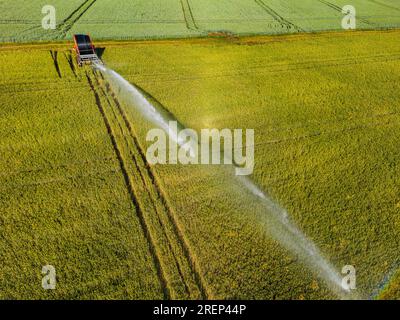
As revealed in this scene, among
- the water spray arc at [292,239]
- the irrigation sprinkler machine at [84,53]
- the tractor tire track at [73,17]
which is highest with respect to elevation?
the tractor tire track at [73,17]

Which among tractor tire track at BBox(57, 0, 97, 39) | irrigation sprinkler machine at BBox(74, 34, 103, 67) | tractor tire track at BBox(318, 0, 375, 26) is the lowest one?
irrigation sprinkler machine at BBox(74, 34, 103, 67)

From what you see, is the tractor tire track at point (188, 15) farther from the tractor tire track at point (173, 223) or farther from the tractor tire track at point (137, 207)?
the tractor tire track at point (173, 223)

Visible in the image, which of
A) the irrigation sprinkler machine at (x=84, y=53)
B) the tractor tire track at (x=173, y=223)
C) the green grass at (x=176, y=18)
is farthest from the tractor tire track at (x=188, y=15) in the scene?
the tractor tire track at (x=173, y=223)

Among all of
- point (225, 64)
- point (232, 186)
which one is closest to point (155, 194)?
point (232, 186)

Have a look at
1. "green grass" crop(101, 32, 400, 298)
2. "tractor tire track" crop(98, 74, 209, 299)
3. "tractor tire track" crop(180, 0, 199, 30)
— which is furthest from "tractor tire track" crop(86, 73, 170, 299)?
"tractor tire track" crop(180, 0, 199, 30)

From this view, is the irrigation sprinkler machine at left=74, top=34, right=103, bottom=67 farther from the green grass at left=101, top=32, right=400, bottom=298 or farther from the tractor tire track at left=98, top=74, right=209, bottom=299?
the tractor tire track at left=98, top=74, right=209, bottom=299

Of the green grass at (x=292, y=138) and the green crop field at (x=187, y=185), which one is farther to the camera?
the green grass at (x=292, y=138)

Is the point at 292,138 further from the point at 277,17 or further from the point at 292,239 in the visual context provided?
the point at 277,17
